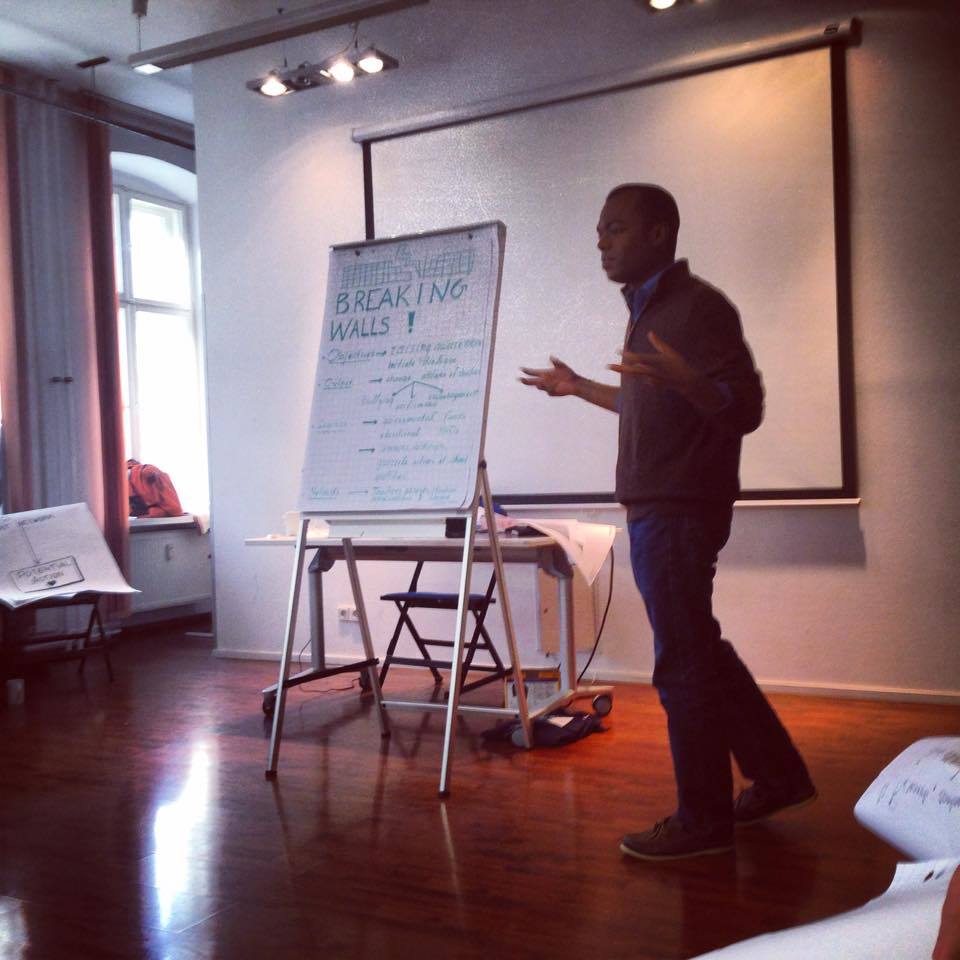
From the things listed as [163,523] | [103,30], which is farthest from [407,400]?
[163,523]

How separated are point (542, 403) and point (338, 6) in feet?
6.21

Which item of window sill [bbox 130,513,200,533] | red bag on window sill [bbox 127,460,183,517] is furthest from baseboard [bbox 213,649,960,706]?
red bag on window sill [bbox 127,460,183,517]

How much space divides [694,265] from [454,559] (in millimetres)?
1606

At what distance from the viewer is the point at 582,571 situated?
11.8 ft

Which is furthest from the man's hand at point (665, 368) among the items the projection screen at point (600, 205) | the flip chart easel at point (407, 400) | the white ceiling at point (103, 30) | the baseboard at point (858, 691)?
the white ceiling at point (103, 30)

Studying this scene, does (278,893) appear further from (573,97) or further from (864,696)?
(573,97)

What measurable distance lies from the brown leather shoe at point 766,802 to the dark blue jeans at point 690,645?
0.66 feet

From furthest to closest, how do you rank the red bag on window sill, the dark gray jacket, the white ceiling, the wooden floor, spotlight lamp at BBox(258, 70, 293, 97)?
the red bag on window sill < the white ceiling < spotlight lamp at BBox(258, 70, 293, 97) < the dark gray jacket < the wooden floor

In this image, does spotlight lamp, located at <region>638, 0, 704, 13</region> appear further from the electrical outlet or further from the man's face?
Answer: the electrical outlet

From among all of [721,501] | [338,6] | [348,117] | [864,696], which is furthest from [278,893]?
[348,117]

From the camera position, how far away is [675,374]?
2.06 meters

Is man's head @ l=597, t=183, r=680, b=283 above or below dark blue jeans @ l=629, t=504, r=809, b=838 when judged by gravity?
above

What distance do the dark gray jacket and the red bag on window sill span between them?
4.96 metres

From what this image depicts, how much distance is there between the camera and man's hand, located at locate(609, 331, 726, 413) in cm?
205
